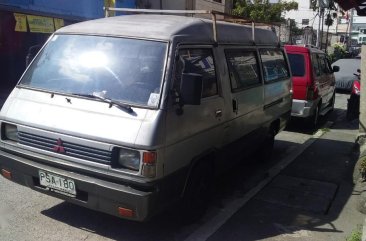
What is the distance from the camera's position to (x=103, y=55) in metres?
4.29

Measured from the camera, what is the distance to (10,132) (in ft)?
14.0

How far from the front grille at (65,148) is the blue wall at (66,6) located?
869cm

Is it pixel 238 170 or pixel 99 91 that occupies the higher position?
pixel 99 91

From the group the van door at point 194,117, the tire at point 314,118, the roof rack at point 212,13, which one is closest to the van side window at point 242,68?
the roof rack at point 212,13

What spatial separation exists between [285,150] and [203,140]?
13.5 feet

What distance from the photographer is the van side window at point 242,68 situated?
17.2 feet

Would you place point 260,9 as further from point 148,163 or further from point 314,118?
point 148,163

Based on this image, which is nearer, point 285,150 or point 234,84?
point 234,84

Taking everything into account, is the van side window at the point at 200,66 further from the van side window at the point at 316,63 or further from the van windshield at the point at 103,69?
the van side window at the point at 316,63

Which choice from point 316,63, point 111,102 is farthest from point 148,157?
point 316,63

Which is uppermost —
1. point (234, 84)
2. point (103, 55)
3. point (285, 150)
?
point (103, 55)

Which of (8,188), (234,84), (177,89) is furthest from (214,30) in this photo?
(8,188)

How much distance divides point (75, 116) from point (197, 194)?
1.49m

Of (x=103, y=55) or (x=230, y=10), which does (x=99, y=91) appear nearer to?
(x=103, y=55)
